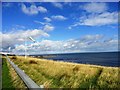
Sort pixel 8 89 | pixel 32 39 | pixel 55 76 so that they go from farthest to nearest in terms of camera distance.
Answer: pixel 32 39
pixel 55 76
pixel 8 89

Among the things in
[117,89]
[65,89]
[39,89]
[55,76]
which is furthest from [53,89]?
[55,76]

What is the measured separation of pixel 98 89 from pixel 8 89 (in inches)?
183

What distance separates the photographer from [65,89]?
13664 millimetres

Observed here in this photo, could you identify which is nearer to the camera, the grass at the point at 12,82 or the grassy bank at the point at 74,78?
the grass at the point at 12,82

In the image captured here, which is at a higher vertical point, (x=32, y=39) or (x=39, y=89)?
(x=32, y=39)

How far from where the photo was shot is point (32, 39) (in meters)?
55.6

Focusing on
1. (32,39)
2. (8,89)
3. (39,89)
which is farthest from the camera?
(32,39)

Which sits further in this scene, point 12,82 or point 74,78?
point 74,78

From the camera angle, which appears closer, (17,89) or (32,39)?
(17,89)

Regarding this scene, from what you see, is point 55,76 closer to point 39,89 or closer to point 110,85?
point 110,85

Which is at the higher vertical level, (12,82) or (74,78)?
(12,82)

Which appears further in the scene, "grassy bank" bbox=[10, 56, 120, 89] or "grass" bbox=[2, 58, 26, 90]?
"grassy bank" bbox=[10, 56, 120, 89]

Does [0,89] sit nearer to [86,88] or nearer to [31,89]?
[31,89]

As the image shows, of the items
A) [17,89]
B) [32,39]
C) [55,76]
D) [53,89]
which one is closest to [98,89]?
[53,89]
